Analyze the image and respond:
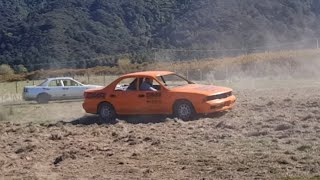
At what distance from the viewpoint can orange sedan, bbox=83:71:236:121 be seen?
15570 mm

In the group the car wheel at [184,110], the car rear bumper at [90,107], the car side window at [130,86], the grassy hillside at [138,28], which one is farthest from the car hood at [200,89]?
the grassy hillside at [138,28]

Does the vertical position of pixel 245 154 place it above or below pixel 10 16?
below

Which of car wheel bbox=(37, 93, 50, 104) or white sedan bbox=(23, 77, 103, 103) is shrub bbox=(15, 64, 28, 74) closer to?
white sedan bbox=(23, 77, 103, 103)

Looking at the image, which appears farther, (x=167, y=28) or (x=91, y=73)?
(x=167, y=28)

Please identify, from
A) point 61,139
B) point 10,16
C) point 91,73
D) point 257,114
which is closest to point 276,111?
point 257,114

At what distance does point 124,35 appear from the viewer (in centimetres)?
6950

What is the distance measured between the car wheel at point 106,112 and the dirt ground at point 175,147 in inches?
18.1

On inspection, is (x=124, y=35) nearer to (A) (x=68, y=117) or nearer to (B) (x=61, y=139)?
(A) (x=68, y=117)

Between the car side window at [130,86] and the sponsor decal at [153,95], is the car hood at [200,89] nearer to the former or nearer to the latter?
the sponsor decal at [153,95]

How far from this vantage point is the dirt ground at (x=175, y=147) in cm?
922

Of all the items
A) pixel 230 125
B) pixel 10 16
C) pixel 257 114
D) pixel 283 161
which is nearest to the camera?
pixel 283 161

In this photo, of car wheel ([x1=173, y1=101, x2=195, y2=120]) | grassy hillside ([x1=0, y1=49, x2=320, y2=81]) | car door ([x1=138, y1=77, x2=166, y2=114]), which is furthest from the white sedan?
grassy hillside ([x1=0, y1=49, x2=320, y2=81])

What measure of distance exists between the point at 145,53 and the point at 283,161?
57.9 metres

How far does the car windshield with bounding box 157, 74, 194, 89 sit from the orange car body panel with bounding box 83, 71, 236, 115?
161mm
